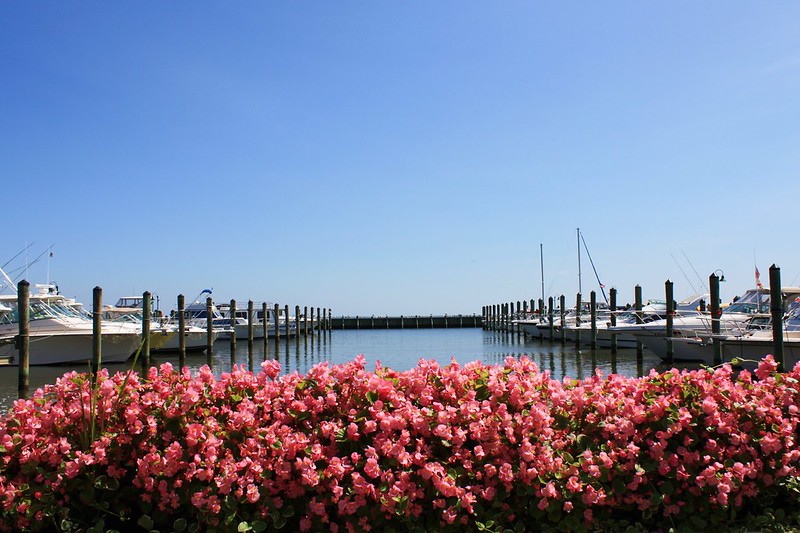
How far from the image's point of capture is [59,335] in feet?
89.9

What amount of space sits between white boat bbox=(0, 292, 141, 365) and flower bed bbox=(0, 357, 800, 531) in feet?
81.3

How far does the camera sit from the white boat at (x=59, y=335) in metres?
27.6

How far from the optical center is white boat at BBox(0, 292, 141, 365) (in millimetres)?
27594

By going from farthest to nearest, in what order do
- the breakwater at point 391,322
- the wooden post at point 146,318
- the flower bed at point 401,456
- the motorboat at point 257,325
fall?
the breakwater at point 391,322
the motorboat at point 257,325
the wooden post at point 146,318
the flower bed at point 401,456

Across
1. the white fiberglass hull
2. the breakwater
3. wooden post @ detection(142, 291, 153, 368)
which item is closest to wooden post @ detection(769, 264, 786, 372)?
wooden post @ detection(142, 291, 153, 368)

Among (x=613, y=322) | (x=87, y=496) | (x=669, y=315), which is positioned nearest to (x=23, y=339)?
(x=87, y=496)

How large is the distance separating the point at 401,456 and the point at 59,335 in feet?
87.7

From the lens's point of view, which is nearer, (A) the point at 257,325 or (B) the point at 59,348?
(B) the point at 59,348

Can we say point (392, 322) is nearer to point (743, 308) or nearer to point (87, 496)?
point (743, 308)

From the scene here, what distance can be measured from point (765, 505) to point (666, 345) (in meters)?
24.5

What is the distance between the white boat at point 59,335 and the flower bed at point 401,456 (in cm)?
2477

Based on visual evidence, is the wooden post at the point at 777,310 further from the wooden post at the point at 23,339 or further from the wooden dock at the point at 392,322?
the wooden dock at the point at 392,322

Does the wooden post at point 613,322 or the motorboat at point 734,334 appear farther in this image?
the wooden post at point 613,322

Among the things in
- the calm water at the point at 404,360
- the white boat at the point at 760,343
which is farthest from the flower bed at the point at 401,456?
the white boat at the point at 760,343
